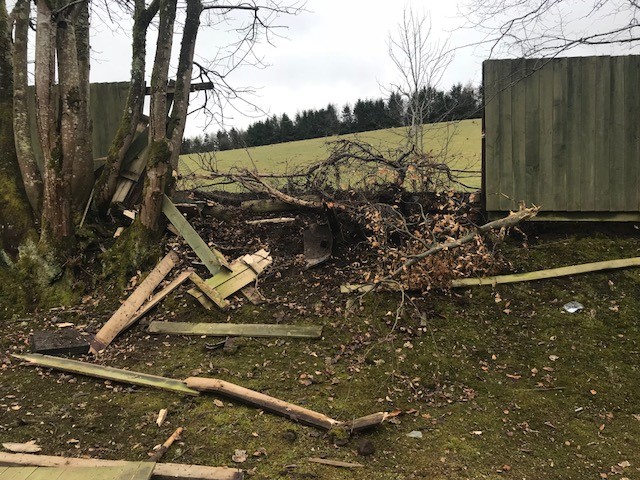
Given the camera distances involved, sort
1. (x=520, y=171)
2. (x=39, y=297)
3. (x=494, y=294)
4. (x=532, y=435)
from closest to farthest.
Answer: (x=532, y=435)
(x=494, y=294)
(x=39, y=297)
(x=520, y=171)

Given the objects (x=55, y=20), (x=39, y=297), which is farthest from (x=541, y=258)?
(x=55, y=20)

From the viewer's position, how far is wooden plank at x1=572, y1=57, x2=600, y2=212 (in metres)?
6.30

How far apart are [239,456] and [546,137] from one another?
5593 millimetres

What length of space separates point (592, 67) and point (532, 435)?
5.02 meters

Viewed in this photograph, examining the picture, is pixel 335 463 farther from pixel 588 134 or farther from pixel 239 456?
pixel 588 134

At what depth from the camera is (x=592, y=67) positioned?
6.29 meters

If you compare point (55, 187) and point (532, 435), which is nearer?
point (532, 435)

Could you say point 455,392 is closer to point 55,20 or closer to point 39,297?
point 39,297

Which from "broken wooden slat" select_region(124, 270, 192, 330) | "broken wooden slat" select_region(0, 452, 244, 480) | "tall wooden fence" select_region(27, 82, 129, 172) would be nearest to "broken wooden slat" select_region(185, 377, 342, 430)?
"broken wooden slat" select_region(0, 452, 244, 480)

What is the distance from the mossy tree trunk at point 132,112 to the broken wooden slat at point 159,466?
4451mm

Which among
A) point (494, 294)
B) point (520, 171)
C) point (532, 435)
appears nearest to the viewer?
point (532, 435)

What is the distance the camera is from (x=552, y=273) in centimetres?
584

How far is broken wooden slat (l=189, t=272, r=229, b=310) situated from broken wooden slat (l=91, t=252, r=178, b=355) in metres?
0.58

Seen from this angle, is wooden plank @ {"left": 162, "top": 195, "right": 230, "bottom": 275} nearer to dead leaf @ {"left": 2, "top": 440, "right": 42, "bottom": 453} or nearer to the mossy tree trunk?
the mossy tree trunk
